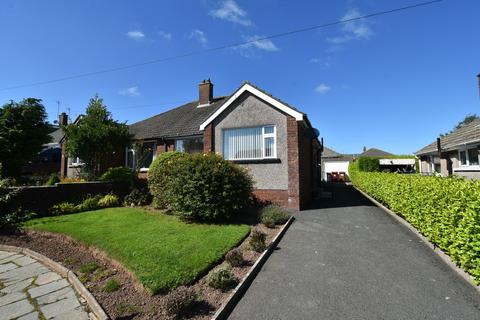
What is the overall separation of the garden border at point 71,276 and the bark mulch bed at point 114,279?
0.10 meters

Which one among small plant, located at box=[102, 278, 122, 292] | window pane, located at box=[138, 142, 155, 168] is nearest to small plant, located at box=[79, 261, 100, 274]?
small plant, located at box=[102, 278, 122, 292]

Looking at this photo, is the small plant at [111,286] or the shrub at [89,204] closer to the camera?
the small plant at [111,286]

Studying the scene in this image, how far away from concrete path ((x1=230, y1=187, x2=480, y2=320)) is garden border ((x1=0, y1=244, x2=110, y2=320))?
1.86 m

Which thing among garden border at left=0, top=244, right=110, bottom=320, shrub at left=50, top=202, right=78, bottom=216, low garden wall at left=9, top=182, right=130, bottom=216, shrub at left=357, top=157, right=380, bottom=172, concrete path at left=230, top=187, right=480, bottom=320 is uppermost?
shrub at left=357, top=157, right=380, bottom=172

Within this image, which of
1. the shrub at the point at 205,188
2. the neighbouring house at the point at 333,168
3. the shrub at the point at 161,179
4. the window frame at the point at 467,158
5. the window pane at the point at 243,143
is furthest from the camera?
the neighbouring house at the point at 333,168

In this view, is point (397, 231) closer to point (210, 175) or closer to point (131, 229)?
point (210, 175)

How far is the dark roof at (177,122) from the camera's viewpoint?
16.2 meters

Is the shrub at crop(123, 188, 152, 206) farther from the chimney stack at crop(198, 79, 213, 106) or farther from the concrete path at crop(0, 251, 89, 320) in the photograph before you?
the chimney stack at crop(198, 79, 213, 106)

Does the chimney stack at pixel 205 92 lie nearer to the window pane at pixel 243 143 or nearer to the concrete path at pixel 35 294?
the window pane at pixel 243 143

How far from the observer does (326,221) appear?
30.8ft

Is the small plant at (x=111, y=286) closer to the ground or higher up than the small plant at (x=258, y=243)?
closer to the ground

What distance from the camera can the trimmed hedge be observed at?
13.7ft

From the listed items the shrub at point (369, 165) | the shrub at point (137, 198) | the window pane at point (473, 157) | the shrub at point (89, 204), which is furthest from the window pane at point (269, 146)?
the shrub at point (369, 165)

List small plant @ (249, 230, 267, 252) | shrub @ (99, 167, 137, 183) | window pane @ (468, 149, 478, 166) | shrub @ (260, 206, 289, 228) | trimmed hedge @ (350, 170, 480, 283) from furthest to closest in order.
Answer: window pane @ (468, 149, 478, 166)
shrub @ (99, 167, 137, 183)
shrub @ (260, 206, 289, 228)
small plant @ (249, 230, 267, 252)
trimmed hedge @ (350, 170, 480, 283)
